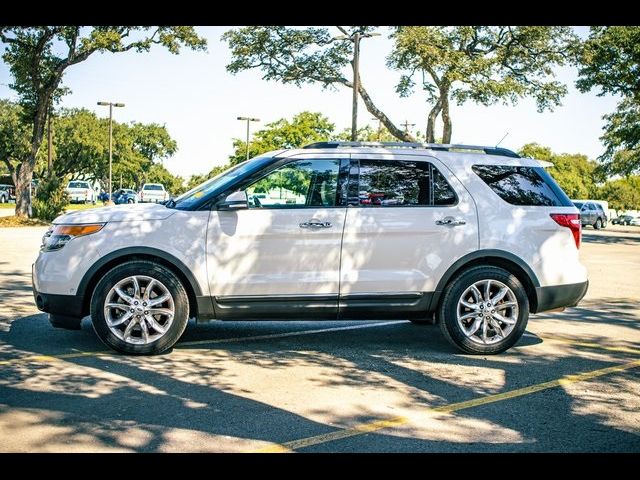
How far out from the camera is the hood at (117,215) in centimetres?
655

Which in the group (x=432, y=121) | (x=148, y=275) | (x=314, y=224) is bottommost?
(x=148, y=275)

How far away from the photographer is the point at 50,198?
28203 millimetres

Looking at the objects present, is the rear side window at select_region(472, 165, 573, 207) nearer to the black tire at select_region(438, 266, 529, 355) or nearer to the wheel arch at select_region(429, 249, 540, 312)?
the wheel arch at select_region(429, 249, 540, 312)

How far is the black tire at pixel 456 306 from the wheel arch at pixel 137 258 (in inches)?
90.0

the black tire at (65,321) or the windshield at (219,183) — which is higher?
the windshield at (219,183)

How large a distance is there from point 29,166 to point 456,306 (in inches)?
974

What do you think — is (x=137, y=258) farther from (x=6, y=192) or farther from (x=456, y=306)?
(x=6, y=192)

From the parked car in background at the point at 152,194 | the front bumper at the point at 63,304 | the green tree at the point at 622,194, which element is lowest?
the front bumper at the point at 63,304

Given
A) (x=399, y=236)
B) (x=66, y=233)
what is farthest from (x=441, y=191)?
(x=66, y=233)

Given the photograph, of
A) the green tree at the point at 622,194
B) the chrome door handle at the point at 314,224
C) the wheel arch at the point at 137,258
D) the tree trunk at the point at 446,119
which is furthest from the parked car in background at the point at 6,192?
the green tree at the point at 622,194

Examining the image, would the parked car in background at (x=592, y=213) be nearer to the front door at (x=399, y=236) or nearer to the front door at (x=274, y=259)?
the front door at (x=399, y=236)
